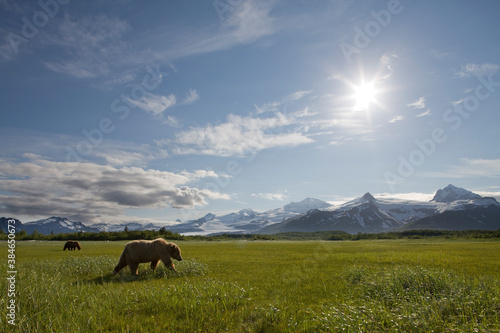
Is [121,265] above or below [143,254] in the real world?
below

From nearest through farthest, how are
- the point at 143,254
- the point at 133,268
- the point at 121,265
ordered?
the point at 133,268
the point at 121,265
the point at 143,254

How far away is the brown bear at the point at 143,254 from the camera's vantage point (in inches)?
668

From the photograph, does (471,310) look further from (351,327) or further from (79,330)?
(79,330)

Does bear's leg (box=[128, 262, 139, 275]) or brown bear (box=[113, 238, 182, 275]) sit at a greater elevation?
brown bear (box=[113, 238, 182, 275])

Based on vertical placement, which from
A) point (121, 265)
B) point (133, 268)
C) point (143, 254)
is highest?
point (143, 254)

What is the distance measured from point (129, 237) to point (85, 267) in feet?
367

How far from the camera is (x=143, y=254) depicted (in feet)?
57.0

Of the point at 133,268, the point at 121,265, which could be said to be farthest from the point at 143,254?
the point at 121,265

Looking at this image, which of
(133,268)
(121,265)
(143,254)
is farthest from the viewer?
(143,254)

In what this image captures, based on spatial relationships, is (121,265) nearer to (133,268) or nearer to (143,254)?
(133,268)

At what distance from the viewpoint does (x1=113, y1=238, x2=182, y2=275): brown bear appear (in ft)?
55.7

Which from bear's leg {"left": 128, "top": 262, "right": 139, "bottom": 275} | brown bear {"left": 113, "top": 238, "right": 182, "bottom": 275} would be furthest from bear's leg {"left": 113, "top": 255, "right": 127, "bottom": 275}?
bear's leg {"left": 128, "top": 262, "right": 139, "bottom": 275}

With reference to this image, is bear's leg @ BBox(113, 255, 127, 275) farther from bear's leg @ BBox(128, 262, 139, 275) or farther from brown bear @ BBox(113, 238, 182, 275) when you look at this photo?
bear's leg @ BBox(128, 262, 139, 275)

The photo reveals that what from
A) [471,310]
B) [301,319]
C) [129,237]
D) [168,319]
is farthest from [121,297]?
[129,237]
